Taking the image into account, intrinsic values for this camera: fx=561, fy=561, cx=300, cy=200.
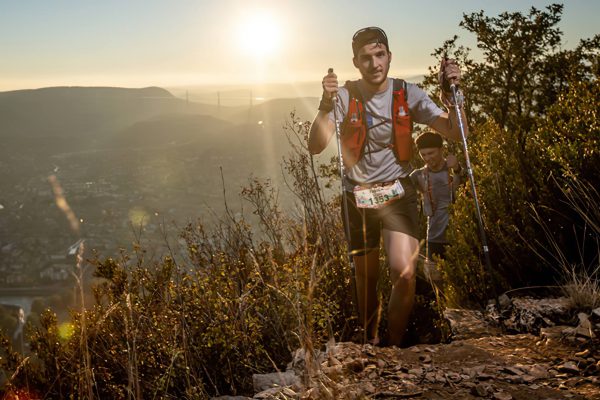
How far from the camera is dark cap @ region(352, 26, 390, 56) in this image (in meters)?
3.73

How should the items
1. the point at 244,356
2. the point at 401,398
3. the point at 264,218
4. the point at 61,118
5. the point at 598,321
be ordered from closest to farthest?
1. the point at 401,398
2. the point at 598,321
3. the point at 244,356
4. the point at 264,218
5. the point at 61,118

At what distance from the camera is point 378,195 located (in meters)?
3.61

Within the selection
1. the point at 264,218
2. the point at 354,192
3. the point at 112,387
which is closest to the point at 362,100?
the point at 354,192

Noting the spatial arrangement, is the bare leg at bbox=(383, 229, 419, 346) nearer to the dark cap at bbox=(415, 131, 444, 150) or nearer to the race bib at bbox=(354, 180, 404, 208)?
the race bib at bbox=(354, 180, 404, 208)

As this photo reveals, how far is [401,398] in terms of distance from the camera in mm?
2518

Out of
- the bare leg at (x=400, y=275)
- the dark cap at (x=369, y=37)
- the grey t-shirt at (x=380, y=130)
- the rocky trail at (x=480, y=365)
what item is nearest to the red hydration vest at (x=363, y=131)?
the grey t-shirt at (x=380, y=130)

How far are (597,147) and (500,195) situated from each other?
78 cm

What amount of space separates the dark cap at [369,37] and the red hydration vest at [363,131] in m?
0.36

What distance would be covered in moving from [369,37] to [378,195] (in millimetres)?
1059

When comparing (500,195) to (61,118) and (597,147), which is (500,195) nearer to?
(597,147)

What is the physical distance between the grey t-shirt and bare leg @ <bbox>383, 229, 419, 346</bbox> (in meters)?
0.39

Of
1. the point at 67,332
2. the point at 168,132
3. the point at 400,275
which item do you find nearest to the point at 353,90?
the point at 400,275

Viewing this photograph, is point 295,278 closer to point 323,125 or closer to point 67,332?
point 323,125

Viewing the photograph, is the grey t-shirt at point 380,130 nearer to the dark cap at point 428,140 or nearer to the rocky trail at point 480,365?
the rocky trail at point 480,365
